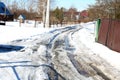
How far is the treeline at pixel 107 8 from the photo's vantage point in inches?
910

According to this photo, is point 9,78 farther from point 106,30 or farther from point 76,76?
point 106,30

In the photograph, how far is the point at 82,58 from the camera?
41.0 feet

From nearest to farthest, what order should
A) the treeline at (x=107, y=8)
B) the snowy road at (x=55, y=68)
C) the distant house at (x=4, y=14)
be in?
the snowy road at (x=55, y=68) < the treeline at (x=107, y=8) < the distant house at (x=4, y=14)

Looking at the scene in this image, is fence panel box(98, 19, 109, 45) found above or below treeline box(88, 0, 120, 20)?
below

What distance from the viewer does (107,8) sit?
26.0 meters

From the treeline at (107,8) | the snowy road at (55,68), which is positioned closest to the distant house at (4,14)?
the treeline at (107,8)

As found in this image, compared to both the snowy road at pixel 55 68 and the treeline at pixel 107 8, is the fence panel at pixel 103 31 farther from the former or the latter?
the snowy road at pixel 55 68

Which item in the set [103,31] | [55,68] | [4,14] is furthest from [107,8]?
[4,14]

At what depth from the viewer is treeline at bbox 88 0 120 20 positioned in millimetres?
23109

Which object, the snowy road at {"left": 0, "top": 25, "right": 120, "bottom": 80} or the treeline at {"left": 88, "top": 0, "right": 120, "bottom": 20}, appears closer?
the snowy road at {"left": 0, "top": 25, "right": 120, "bottom": 80}

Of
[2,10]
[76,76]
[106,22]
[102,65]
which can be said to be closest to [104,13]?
[106,22]

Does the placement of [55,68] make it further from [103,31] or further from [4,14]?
[4,14]

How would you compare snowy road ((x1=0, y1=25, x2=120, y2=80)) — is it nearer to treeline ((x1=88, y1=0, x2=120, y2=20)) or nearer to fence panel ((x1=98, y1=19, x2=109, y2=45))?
fence panel ((x1=98, y1=19, x2=109, y2=45))

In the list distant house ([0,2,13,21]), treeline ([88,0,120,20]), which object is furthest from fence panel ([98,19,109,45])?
distant house ([0,2,13,21])
